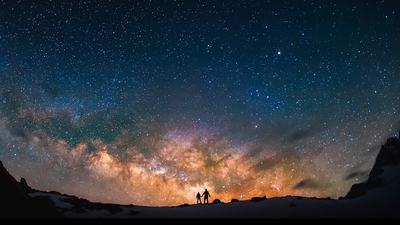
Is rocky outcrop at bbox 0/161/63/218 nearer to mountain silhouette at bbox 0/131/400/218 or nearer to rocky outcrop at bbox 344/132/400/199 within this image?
mountain silhouette at bbox 0/131/400/218

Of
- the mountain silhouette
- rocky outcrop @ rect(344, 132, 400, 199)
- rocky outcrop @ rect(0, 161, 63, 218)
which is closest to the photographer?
rocky outcrop @ rect(0, 161, 63, 218)

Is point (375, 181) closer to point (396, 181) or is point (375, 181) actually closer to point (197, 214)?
point (396, 181)

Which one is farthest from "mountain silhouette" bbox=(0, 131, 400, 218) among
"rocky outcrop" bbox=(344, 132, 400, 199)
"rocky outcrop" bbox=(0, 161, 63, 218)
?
"rocky outcrop" bbox=(344, 132, 400, 199)

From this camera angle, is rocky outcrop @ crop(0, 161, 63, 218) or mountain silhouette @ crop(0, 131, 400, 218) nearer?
rocky outcrop @ crop(0, 161, 63, 218)

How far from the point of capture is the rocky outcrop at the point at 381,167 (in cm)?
4055

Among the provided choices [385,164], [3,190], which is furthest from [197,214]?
[385,164]

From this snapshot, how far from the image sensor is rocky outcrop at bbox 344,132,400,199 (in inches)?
1597

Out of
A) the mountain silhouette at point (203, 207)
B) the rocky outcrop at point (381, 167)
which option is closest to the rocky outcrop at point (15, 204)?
the mountain silhouette at point (203, 207)

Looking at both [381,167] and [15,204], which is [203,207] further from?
[381,167]

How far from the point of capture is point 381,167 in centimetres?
4888

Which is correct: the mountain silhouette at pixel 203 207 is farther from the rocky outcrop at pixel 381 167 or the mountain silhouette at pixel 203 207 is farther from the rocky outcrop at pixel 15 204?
the rocky outcrop at pixel 381 167

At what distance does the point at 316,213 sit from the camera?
83.9ft

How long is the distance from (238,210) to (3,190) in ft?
108

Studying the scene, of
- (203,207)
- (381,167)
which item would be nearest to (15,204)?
(203,207)
